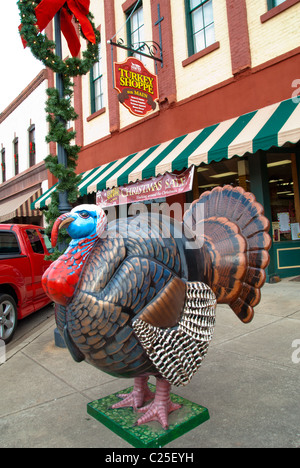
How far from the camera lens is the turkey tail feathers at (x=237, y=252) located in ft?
8.16

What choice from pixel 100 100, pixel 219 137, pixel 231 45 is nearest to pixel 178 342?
pixel 219 137

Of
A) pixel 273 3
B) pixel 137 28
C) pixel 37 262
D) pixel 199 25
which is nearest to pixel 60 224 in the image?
pixel 37 262

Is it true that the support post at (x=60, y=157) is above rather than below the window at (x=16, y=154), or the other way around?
below

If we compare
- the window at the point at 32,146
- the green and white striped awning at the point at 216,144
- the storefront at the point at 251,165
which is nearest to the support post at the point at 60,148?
the green and white striped awning at the point at 216,144

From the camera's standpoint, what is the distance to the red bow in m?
4.69

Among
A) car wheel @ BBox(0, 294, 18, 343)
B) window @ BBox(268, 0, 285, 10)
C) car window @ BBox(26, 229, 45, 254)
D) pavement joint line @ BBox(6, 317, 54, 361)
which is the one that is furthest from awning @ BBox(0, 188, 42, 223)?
window @ BBox(268, 0, 285, 10)

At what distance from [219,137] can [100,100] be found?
6.75 meters

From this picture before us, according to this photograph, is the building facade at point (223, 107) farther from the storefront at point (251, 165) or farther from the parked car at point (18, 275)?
the parked car at point (18, 275)

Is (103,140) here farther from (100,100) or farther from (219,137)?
(219,137)

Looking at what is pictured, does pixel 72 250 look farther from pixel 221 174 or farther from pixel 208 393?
pixel 221 174

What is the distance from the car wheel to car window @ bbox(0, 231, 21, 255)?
82cm

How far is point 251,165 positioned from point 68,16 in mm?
5124

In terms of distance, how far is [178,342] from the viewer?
6.86 feet

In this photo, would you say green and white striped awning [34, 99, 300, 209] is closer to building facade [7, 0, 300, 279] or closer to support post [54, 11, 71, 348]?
building facade [7, 0, 300, 279]
